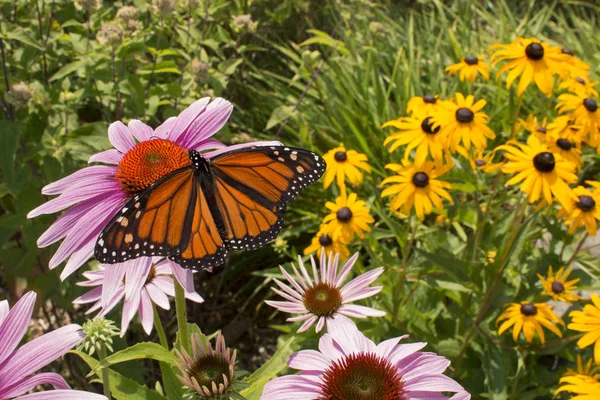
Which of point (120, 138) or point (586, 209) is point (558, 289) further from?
point (120, 138)

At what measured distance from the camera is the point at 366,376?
3.39 ft

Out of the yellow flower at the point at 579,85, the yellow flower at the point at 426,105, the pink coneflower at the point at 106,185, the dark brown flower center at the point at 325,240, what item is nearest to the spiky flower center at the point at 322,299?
the pink coneflower at the point at 106,185

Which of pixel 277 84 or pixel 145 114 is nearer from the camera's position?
pixel 145 114

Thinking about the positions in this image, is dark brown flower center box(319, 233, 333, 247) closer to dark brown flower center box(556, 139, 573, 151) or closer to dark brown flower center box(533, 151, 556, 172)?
dark brown flower center box(533, 151, 556, 172)

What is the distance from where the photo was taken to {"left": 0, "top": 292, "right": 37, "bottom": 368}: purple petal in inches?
34.6

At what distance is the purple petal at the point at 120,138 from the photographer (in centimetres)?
131

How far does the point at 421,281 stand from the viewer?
2.31 metres

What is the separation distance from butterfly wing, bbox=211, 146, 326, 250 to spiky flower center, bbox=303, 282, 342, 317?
1.00 ft

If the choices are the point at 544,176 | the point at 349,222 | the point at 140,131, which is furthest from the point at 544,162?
the point at 140,131

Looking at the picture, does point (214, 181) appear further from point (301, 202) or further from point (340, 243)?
point (301, 202)

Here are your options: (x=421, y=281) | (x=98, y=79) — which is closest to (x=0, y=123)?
(x=98, y=79)

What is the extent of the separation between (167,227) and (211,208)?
0.48 feet

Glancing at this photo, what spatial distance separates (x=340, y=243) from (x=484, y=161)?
867 mm

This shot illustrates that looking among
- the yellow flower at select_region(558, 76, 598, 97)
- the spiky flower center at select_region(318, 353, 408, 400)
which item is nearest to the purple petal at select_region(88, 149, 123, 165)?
the spiky flower center at select_region(318, 353, 408, 400)
